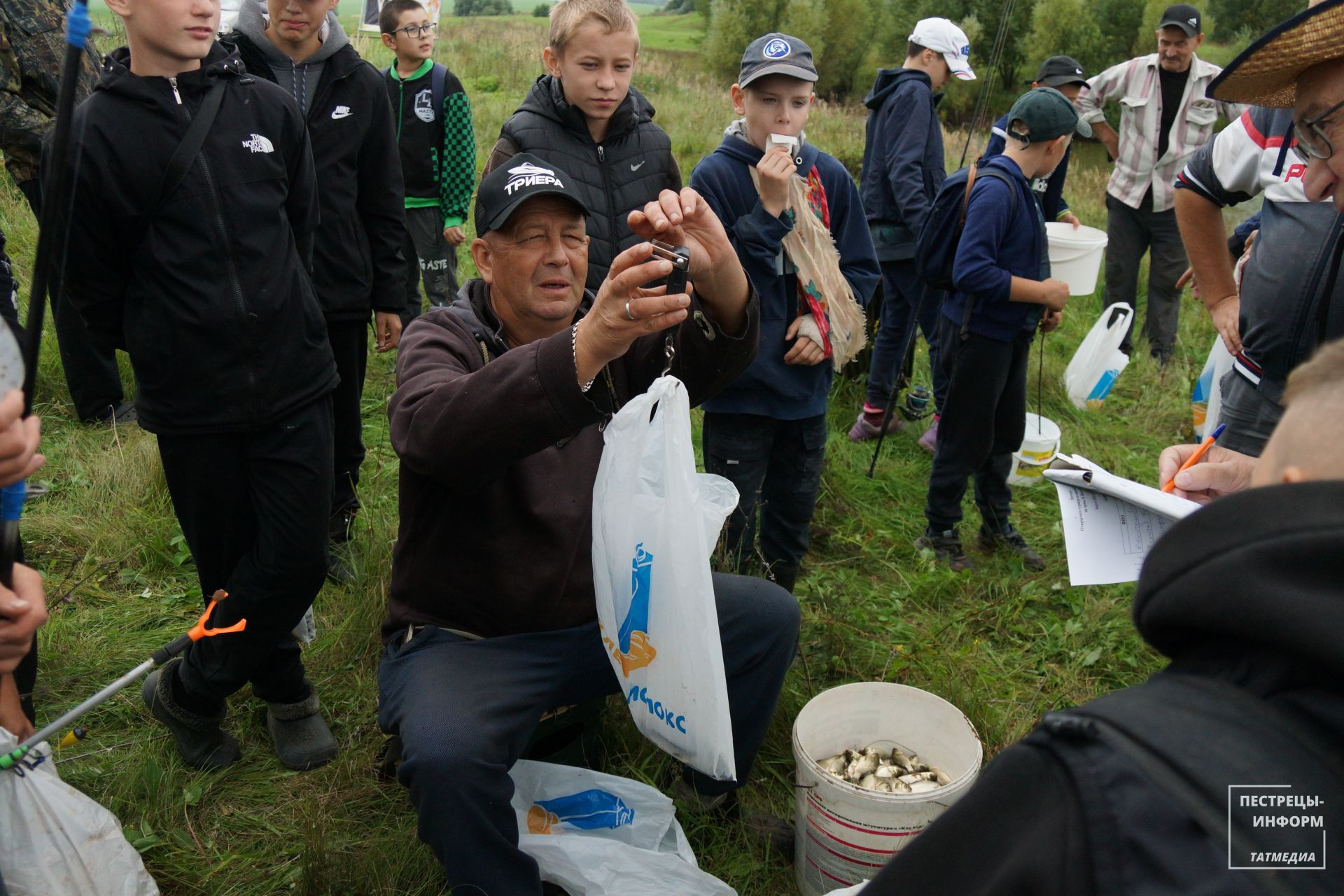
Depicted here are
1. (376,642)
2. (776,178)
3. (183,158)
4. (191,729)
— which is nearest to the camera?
(183,158)

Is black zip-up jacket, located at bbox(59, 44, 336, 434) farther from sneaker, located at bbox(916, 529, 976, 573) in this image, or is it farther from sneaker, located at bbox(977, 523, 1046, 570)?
sneaker, located at bbox(977, 523, 1046, 570)

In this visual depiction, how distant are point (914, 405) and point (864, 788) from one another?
353cm

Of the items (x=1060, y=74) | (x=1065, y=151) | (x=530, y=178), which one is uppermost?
(x=1060, y=74)

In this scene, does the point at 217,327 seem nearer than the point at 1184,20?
Yes

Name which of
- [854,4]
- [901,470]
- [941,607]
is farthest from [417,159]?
[854,4]

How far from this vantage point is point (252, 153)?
2586 mm

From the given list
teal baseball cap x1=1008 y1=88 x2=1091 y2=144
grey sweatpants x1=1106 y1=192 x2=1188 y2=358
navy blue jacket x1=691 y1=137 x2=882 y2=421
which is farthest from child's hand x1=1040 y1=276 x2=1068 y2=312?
grey sweatpants x1=1106 y1=192 x2=1188 y2=358

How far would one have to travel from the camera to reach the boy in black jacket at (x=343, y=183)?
3.43m

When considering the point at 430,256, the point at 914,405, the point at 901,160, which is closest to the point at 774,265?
the point at 901,160

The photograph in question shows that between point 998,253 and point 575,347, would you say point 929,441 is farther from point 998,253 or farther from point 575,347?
point 575,347

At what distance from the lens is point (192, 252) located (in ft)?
8.13

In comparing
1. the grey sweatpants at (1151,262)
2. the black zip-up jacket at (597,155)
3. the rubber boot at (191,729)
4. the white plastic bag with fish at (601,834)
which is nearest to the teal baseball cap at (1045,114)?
the black zip-up jacket at (597,155)

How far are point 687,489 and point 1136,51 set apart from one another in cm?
4060

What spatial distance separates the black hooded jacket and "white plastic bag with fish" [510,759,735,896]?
4.51 feet
